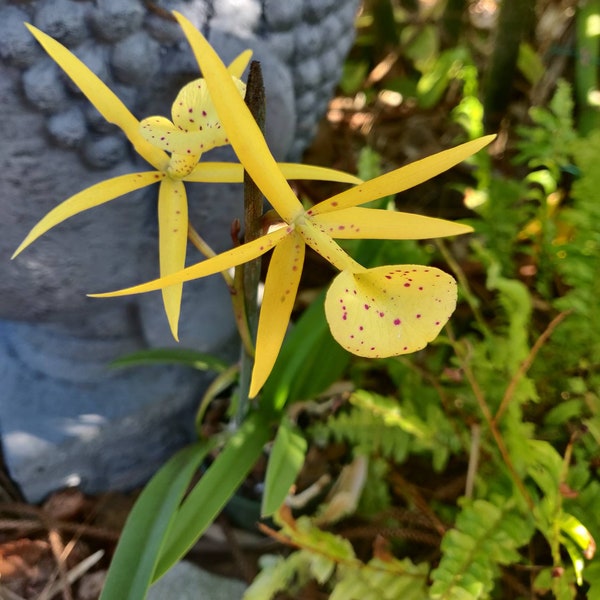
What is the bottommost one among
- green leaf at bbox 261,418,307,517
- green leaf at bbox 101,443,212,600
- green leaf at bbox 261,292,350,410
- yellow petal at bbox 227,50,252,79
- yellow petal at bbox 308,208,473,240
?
green leaf at bbox 101,443,212,600

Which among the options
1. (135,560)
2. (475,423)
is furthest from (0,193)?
(475,423)

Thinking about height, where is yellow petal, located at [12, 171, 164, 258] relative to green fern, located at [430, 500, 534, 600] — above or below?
above

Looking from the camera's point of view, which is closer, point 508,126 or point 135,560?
point 135,560

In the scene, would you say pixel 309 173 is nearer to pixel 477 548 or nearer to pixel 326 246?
pixel 326 246

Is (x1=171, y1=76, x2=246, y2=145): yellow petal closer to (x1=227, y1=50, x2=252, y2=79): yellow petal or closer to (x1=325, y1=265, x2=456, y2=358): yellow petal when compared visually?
(x1=227, y1=50, x2=252, y2=79): yellow petal

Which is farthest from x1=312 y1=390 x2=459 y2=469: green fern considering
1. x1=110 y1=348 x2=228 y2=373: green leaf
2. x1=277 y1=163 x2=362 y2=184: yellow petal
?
x1=277 y1=163 x2=362 y2=184: yellow petal

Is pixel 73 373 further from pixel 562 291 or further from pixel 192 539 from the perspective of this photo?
pixel 562 291
